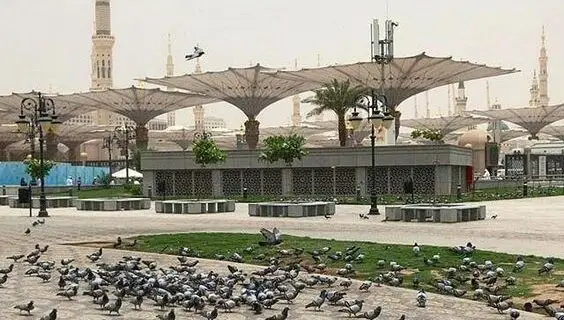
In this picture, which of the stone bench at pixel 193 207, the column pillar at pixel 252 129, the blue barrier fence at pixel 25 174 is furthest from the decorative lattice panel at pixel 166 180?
the column pillar at pixel 252 129

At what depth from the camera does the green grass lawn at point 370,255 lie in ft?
37.7

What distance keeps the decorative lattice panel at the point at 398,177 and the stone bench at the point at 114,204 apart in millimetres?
13314

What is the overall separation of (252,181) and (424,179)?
9.68 metres

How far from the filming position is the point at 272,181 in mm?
45438

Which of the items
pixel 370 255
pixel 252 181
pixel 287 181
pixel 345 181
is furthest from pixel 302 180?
pixel 370 255

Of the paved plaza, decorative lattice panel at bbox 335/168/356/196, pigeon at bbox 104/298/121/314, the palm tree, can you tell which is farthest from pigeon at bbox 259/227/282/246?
the palm tree

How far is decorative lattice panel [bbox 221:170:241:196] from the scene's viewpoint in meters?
46.3

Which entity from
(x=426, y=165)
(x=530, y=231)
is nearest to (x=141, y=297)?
(x=530, y=231)

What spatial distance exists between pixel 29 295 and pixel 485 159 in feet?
203

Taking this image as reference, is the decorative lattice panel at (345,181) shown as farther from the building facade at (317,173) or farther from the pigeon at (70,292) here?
the pigeon at (70,292)

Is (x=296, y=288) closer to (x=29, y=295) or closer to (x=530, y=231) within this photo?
(x=29, y=295)

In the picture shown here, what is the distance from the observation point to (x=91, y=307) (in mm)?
9625

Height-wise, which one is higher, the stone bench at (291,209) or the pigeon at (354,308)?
the stone bench at (291,209)

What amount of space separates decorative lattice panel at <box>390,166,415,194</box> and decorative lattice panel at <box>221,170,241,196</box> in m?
8.75
